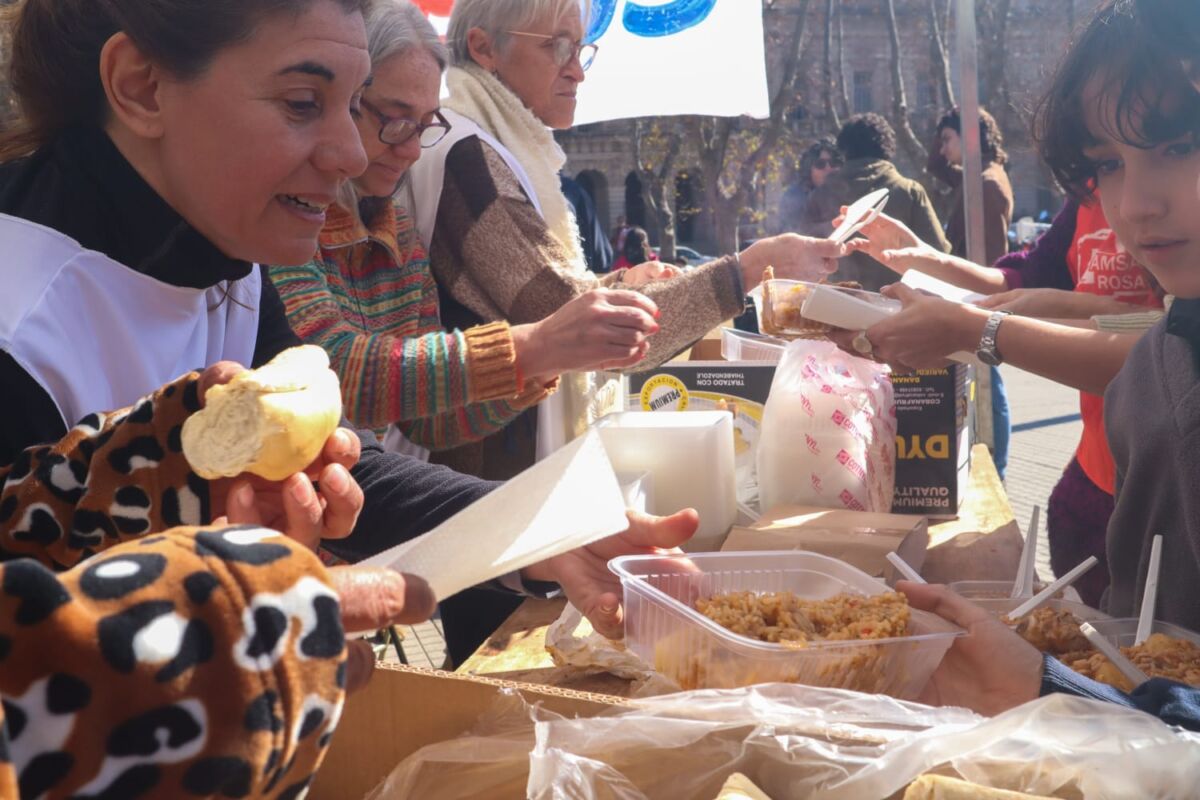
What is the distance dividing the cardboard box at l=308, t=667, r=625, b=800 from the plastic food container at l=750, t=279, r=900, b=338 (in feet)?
4.13

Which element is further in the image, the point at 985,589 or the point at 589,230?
the point at 589,230

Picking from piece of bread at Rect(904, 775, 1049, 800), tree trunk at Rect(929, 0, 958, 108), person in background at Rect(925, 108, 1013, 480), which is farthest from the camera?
tree trunk at Rect(929, 0, 958, 108)

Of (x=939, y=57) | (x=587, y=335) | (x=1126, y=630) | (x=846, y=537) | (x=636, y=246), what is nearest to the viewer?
(x=1126, y=630)

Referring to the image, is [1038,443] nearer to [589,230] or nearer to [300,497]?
[589,230]

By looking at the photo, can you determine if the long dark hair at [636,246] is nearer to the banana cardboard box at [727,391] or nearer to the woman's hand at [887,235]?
the woman's hand at [887,235]

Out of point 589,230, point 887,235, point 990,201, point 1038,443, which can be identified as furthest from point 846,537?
point 1038,443

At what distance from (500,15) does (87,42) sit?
1.46 m

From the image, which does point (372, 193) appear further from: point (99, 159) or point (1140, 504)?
point (1140, 504)

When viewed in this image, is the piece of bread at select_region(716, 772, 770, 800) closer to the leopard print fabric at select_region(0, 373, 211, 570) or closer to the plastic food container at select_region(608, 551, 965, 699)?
the plastic food container at select_region(608, 551, 965, 699)

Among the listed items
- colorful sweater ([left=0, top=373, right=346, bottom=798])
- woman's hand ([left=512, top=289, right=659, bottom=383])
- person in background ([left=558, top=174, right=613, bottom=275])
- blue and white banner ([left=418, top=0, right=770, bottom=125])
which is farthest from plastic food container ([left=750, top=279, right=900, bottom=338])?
blue and white banner ([left=418, top=0, right=770, bottom=125])

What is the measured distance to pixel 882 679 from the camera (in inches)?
50.3

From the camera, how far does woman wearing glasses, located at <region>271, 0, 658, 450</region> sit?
2.05 metres

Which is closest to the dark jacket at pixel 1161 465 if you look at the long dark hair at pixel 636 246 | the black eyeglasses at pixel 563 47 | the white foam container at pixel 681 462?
the white foam container at pixel 681 462

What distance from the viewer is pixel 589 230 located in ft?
12.7
